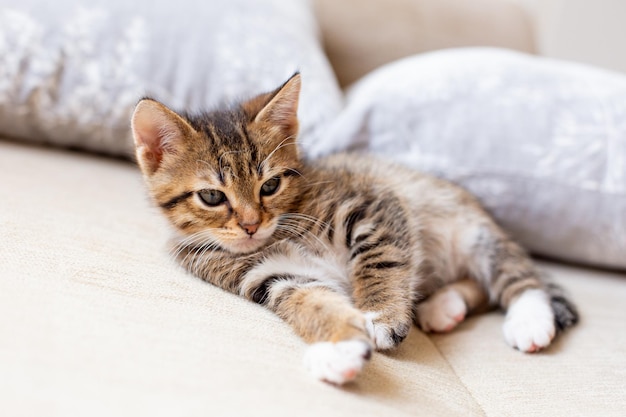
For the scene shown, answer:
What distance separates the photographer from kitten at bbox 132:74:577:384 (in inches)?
41.6

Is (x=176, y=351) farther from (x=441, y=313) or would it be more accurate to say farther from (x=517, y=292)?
(x=517, y=292)

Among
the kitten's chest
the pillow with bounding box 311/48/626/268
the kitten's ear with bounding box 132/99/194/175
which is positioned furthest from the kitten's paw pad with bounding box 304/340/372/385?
the pillow with bounding box 311/48/626/268

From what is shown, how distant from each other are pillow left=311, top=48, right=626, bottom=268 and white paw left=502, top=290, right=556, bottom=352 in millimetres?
321

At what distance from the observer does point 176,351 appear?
0.73 meters

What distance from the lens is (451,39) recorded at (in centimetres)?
219

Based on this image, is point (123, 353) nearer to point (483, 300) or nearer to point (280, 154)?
point (280, 154)

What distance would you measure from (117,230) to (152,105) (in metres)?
0.32

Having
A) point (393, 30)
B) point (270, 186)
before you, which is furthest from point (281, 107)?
point (393, 30)

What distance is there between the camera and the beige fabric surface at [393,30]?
213 cm

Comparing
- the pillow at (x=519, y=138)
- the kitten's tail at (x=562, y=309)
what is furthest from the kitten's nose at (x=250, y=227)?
the kitten's tail at (x=562, y=309)

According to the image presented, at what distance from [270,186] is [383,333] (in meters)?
0.42

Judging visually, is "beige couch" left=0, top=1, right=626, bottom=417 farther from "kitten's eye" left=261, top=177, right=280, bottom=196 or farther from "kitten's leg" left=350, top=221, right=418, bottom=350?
"kitten's eye" left=261, top=177, right=280, bottom=196

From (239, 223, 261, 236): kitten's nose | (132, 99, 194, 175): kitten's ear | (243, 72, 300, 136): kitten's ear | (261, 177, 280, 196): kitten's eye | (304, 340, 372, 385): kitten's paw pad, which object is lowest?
(239, 223, 261, 236): kitten's nose

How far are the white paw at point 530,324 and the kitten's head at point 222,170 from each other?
56 centimetres
